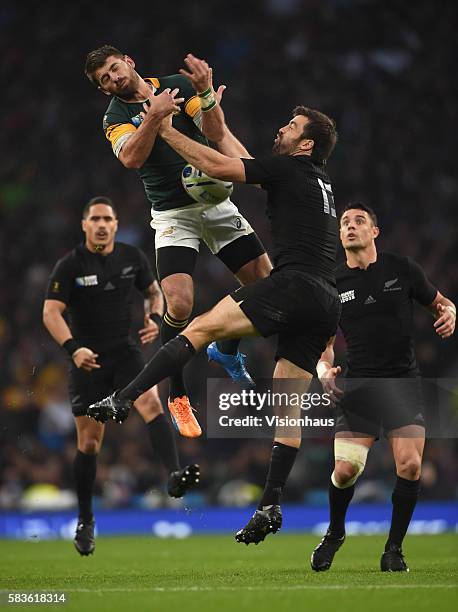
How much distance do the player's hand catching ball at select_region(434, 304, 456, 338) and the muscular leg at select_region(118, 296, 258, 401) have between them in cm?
185

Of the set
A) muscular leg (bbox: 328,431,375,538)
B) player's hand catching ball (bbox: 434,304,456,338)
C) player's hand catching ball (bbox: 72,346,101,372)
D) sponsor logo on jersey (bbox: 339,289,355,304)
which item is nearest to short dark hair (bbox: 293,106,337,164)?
sponsor logo on jersey (bbox: 339,289,355,304)

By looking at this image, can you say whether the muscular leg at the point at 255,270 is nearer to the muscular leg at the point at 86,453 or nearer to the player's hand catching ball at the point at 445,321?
the player's hand catching ball at the point at 445,321

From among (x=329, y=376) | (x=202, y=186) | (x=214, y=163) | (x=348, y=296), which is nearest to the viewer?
(x=214, y=163)

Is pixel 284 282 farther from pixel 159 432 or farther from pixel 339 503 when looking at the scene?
pixel 159 432

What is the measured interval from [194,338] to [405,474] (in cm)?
227

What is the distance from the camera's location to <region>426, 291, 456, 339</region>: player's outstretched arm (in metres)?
8.25

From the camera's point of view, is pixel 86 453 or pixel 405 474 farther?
pixel 86 453

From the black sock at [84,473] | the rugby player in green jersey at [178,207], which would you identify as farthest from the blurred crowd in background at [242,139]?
the rugby player in green jersey at [178,207]

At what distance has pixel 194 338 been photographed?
282 inches

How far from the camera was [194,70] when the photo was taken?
7320 millimetres

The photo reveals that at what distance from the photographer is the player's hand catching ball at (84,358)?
933 cm

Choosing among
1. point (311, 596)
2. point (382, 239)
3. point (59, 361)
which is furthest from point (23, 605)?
point (382, 239)

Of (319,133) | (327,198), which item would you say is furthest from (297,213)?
(319,133)

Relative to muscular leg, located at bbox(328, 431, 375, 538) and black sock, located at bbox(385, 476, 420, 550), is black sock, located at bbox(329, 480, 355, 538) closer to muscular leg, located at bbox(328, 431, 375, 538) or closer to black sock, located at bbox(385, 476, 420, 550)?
muscular leg, located at bbox(328, 431, 375, 538)
